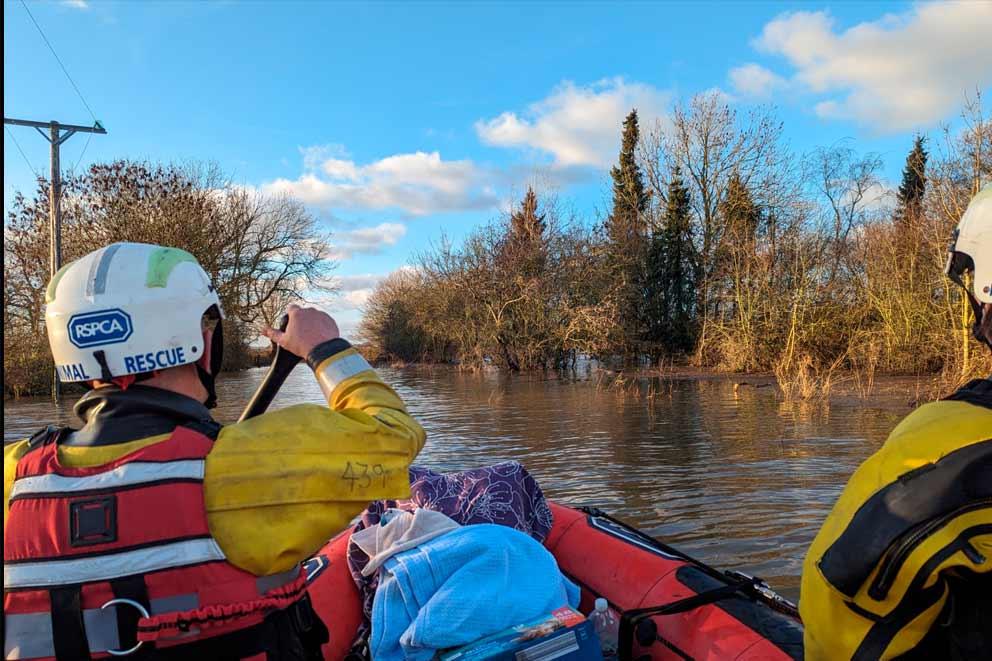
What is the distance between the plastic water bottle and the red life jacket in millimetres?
1887

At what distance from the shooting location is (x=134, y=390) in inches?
54.8

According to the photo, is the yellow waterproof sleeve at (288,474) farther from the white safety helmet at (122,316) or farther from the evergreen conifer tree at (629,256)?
the evergreen conifer tree at (629,256)

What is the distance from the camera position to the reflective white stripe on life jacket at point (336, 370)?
1.58 meters

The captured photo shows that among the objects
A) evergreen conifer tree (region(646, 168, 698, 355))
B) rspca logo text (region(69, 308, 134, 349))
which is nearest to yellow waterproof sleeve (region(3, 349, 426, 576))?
rspca logo text (region(69, 308, 134, 349))

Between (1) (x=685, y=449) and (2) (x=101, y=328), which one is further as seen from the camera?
(1) (x=685, y=449)

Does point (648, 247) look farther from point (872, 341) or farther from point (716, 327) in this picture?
point (872, 341)

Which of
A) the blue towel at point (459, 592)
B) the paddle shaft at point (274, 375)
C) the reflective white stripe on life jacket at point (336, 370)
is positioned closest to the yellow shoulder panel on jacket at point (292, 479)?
the reflective white stripe on life jacket at point (336, 370)

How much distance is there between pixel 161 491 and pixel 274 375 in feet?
1.87

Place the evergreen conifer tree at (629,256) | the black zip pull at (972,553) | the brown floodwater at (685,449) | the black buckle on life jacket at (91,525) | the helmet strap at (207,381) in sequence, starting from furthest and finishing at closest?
the evergreen conifer tree at (629,256) < the brown floodwater at (685,449) < the helmet strap at (207,381) < the black buckle on life jacket at (91,525) < the black zip pull at (972,553)

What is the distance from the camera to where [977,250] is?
1.39 metres

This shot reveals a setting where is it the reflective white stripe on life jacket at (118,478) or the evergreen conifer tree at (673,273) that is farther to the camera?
the evergreen conifer tree at (673,273)

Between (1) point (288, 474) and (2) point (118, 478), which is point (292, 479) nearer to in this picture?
(1) point (288, 474)

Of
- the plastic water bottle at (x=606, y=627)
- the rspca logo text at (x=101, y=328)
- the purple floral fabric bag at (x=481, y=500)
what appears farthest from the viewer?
the purple floral fabric bag at (x=481, y=500)

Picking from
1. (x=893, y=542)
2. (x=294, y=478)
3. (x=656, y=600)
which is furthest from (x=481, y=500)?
(x=893, y=542)
